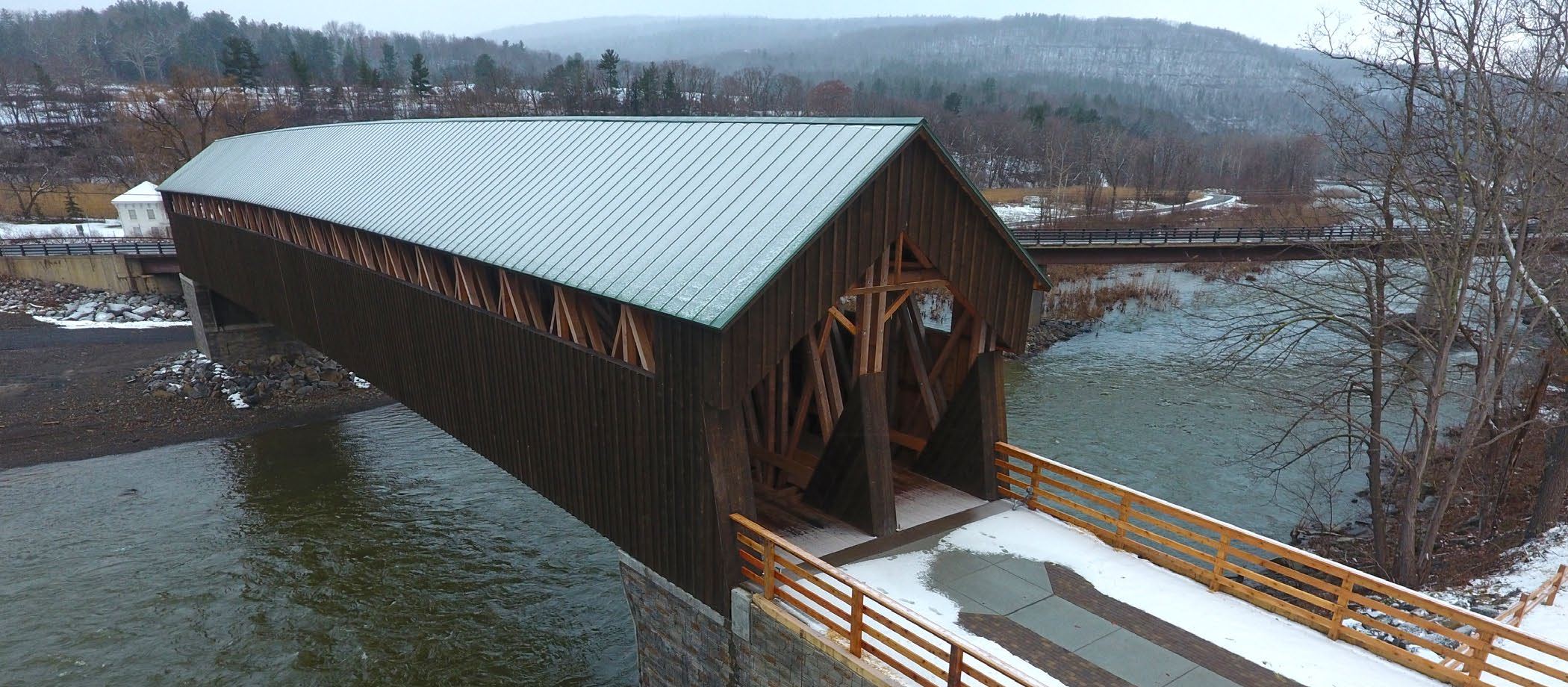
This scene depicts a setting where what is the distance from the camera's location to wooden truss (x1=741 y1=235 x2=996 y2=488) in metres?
10.2

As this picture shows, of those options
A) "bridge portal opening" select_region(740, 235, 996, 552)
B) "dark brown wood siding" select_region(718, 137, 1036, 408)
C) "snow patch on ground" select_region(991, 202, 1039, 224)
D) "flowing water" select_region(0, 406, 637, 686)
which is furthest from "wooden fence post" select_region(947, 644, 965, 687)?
"snow patch on ground" select_region(991, 202, 1039, 224)

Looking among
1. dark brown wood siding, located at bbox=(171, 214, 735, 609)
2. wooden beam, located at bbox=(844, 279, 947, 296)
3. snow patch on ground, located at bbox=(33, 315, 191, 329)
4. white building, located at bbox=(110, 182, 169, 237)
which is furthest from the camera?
white building, located at bbox=(110, 182, 169, 237)

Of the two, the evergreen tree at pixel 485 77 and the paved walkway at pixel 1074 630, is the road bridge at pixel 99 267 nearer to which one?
the paved walkway at pixel 1074 630

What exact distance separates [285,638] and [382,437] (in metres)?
11.0

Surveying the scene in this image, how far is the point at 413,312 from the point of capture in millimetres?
15320

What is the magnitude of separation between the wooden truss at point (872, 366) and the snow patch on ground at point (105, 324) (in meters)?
34.5

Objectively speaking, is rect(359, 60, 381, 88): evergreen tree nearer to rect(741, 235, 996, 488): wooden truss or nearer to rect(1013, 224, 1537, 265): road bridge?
rect(1013, 224, 1537, 265): road bridge

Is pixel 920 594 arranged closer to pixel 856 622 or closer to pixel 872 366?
pixel 856 622

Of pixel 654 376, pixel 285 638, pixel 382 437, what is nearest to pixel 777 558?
pixel 654 376

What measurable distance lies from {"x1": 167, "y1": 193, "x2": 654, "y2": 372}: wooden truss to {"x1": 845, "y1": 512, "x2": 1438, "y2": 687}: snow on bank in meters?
4.18

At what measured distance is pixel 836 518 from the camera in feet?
37.1

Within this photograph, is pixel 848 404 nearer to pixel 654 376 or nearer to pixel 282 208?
pixel 654 376

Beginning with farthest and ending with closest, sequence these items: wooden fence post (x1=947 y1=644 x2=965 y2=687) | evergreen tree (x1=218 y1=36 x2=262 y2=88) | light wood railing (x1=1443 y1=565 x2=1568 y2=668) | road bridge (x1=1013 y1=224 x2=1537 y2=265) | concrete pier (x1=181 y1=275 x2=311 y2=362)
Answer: evergreen tree (x1=218 y1=36 x2=262 y2=88)
road bridge (x1=1013 y1=224 x2=1537 y2=265)
concrete pier (x1=181 y1=275 x2=311 y2=362)
light wood railing (x1=1443 y1=565 x2=1568 y2=668)
wooden fence post (x1=947 y1=644 x2=965 y2=687)

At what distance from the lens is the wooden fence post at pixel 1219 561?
364 inches
